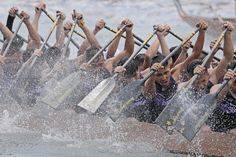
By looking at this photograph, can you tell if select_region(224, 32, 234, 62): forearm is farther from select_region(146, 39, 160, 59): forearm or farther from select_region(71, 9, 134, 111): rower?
select_region(71, 9, 134, 111): rower

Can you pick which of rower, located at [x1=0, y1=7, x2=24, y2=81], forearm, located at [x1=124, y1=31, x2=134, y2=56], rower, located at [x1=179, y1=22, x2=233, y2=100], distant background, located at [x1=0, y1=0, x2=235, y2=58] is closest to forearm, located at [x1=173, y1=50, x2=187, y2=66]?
forearm, located at [x1=124, y1=31, x2=134, y2=56]

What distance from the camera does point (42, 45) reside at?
22.5 feet

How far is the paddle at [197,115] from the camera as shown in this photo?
5.10 metres

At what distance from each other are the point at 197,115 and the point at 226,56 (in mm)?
729

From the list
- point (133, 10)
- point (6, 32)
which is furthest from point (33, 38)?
point (133, 10)

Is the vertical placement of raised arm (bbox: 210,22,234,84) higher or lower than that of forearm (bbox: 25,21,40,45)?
higher

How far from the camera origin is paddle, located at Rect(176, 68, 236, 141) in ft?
16.7

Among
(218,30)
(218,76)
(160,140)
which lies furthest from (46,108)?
(218,30)

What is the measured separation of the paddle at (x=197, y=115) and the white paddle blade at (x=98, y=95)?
83 cm

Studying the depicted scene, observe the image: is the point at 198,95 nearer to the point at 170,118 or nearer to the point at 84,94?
the point at 170,118

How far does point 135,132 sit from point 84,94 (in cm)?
66

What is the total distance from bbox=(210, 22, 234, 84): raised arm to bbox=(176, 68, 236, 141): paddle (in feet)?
1.77

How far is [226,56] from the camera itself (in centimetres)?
569

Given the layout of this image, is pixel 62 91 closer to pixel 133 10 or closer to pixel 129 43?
pixel 129 43
